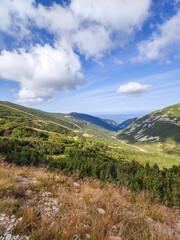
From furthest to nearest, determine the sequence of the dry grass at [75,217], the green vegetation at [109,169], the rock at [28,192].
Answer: the green vegetation at [109,169] < the rock at [28,192] < the dry grass at [75,217]

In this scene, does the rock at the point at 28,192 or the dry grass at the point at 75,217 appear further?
the rock at the point at 28,192

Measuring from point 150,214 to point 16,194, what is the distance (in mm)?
5815

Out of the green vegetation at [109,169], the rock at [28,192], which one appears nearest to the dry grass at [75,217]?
the rock at [28,192]

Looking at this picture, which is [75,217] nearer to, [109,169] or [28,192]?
[28,192]

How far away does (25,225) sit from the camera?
296cm

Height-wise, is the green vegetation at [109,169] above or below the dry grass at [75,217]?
below

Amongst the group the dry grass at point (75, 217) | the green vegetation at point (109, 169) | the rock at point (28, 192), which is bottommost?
the green vegetation at point (109, 169)

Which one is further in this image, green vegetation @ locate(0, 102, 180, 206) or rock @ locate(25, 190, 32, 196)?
green vegetation @ locate(0, 102, 180, 206)

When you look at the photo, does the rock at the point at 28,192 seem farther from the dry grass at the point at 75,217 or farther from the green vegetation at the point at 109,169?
the green vegetation at the point at 109,169

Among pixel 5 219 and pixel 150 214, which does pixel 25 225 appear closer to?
pixel 5 219

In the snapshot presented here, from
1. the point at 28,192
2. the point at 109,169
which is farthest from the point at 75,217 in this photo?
the point at 109,169

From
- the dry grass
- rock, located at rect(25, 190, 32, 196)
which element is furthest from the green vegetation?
rock, located at rect(25, 190, 32, 196)

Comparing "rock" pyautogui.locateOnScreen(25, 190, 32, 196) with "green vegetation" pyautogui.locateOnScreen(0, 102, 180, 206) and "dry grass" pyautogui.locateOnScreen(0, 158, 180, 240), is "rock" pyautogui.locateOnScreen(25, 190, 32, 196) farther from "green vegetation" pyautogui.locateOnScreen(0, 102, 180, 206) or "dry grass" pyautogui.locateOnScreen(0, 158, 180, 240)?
"green vegetation" pyautogui.locateOnScreen(0, 102, 180, 206)

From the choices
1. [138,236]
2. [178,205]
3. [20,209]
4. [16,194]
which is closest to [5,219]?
[20,209]
